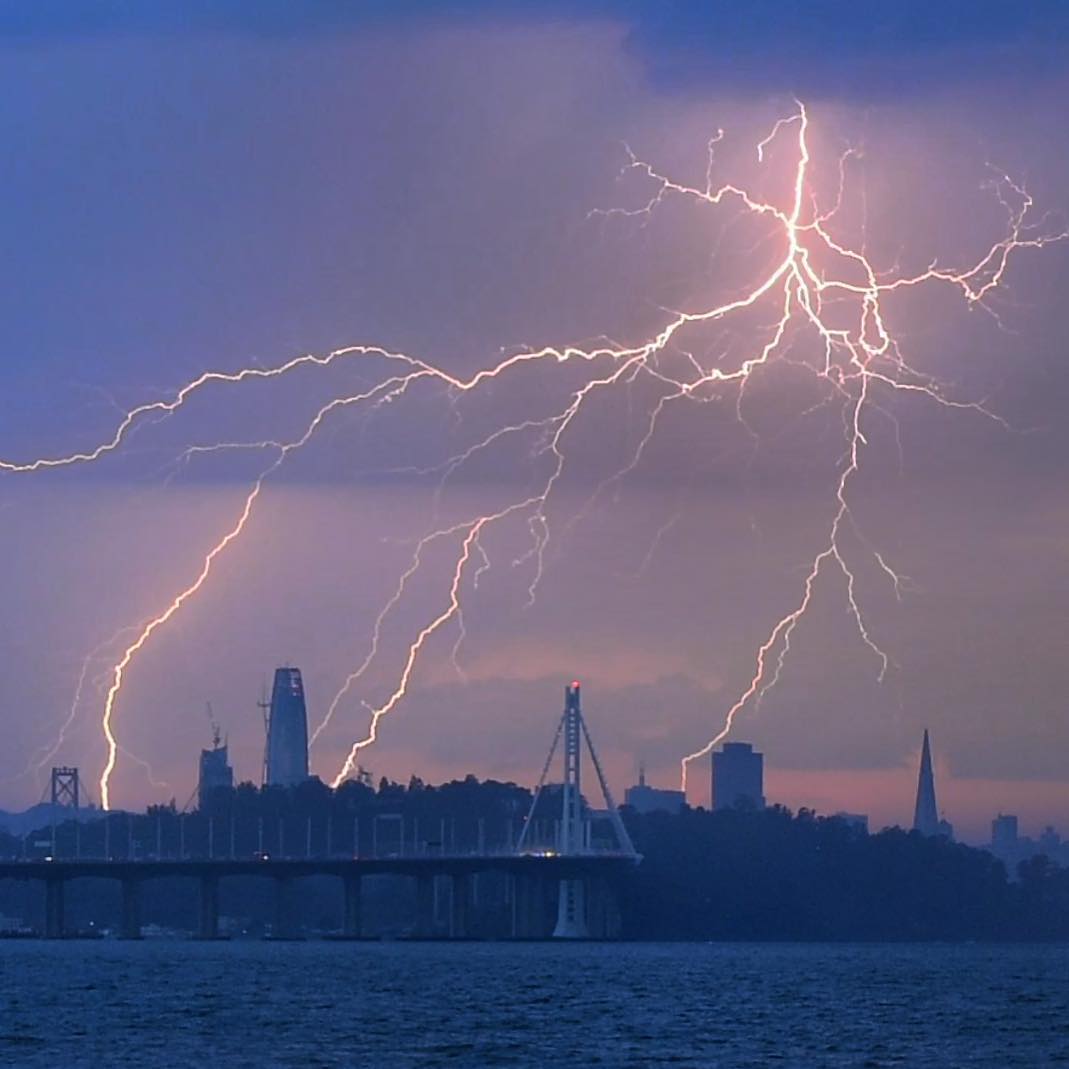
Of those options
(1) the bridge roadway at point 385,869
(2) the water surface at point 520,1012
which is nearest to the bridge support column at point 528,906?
(1) the bridge roadway at point 385,869

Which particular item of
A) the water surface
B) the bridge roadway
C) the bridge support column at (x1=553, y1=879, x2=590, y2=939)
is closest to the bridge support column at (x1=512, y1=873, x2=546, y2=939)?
the bridge roadway

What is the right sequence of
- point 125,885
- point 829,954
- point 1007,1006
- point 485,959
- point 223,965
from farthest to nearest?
point 125,885, point 829,954, point 485,959, point 223,965, point 1007,1006

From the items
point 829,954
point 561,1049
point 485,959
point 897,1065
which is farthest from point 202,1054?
point 829,954

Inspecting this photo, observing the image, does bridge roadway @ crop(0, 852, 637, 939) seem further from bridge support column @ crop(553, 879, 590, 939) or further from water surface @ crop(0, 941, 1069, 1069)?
water surface @ crop(0, 941, 1069, 1069)

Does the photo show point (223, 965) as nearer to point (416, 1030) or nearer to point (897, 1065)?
point (416, 1030)

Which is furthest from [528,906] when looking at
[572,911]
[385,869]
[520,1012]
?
[520,1012]

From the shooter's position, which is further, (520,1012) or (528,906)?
(528,906)

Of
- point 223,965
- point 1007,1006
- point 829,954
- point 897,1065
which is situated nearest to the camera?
point 897,1065

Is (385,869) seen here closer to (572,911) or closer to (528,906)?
(528,906)

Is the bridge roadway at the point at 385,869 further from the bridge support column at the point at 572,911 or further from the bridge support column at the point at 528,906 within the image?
the bridge support column at the point at 572,911
